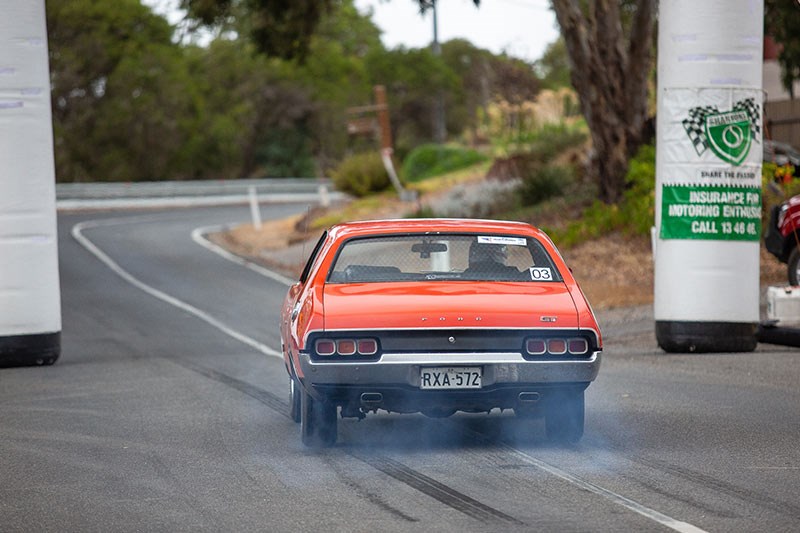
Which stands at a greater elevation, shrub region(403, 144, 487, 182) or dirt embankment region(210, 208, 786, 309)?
shrub region(403, 144, 487, 182)

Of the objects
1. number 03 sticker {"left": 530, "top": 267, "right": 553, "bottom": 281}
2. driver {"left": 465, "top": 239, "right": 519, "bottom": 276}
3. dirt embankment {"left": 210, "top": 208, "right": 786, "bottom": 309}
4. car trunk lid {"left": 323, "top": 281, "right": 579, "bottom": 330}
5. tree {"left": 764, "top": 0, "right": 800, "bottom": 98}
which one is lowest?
dirt embankment {"left": 210, "top": 208, "right": 786, "bottom": 309}

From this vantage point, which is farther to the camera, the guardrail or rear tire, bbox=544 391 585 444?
the guardrail

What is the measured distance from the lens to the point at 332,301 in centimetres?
884

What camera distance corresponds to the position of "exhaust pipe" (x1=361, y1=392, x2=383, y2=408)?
8.65 metres

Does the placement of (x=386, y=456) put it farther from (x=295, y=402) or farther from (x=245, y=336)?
(x=245, y=336)

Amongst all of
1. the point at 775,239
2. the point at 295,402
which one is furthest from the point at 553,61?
the point at 295,402

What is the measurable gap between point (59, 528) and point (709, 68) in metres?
9.71

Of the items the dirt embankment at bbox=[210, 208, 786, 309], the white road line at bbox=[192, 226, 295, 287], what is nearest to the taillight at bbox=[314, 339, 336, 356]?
the dirt embankment at bbox=[210, 208, 786, 309]

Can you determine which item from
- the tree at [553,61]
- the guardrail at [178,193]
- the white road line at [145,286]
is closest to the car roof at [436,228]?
the white road line at [145,286]

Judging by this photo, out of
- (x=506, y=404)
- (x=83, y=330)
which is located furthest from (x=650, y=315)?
(x=506, y=404)

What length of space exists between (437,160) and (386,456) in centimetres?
4520

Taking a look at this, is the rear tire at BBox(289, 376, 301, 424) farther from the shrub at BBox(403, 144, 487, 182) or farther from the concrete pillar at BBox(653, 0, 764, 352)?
the shrub at BBox(403, 144, 487, 182)

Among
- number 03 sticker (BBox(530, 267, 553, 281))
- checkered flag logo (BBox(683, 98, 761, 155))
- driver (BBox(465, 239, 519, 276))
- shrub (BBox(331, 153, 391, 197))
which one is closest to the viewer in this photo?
number 03 sticker (BBox(530, 267, 553, 281))

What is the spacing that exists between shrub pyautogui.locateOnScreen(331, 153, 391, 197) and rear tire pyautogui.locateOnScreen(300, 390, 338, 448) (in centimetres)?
3470
